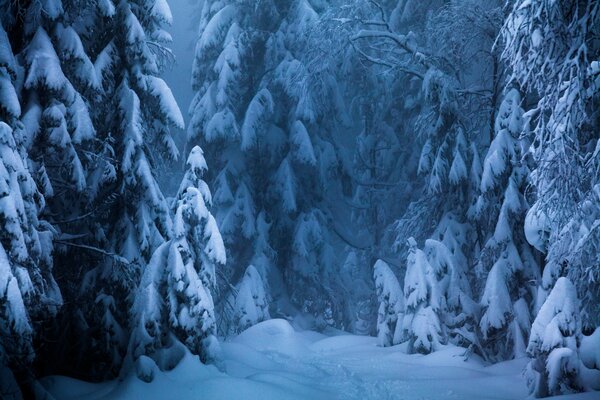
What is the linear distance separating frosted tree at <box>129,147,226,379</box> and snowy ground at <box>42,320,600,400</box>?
1.39 ft

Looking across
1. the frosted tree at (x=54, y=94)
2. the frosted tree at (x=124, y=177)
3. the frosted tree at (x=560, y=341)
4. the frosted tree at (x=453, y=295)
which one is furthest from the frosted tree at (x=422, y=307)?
the frosted tree at (x=54, y=94)

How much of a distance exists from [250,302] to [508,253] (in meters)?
6.85

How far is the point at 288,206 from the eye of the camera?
16.3m

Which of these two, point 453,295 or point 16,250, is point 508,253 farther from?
point 16,250

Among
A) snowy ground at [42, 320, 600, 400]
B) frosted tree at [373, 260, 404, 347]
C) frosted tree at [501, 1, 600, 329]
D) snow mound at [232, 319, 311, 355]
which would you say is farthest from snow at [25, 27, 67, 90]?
frosted tree at [373, 260, 404, 347]

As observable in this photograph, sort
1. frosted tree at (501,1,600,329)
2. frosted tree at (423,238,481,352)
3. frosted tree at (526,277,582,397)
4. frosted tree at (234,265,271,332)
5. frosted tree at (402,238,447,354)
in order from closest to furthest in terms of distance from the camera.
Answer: frosted tree at (501,1,600,329) < frosted tree at (526,277,582,397) < frosted tree at (402,238,447,354) < frosted tree at (423,238,481,352) < frosted tree at (234,265,271,332)

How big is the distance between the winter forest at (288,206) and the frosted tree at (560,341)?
0.03m

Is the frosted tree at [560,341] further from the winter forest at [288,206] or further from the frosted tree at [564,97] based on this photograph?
the frosted tree at [564,97]

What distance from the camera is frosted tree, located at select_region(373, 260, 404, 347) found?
1368 cm

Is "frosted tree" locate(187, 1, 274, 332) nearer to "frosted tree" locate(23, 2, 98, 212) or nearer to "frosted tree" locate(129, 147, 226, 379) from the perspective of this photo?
"frosted tree" locate(129, 147, 226, 379)

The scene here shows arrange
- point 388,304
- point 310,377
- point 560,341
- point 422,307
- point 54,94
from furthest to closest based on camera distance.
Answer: point 388,304
point 422,307
point 310,377
point 54,94
point 560,341

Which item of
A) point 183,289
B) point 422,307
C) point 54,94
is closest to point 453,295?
point 422,307

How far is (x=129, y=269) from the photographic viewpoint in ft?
30.8

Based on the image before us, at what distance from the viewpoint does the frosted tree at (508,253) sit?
36.3 feet
